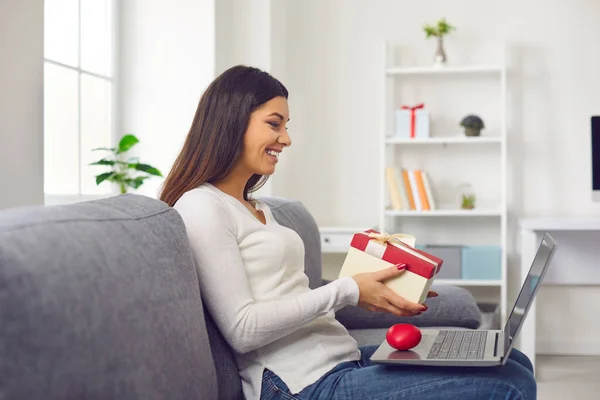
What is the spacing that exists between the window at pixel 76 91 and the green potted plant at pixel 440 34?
5.12 feet

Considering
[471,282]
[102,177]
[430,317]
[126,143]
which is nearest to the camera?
[430,317]

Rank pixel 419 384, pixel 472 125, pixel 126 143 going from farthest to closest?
pixel 472 125, pixel 126 143, pixel 419 384

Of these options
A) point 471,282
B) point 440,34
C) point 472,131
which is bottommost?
point 471,282

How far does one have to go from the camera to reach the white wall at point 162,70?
3725mm

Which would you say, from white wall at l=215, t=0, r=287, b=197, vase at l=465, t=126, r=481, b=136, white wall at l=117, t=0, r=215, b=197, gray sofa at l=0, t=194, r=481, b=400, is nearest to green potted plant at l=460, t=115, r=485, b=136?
vase at l=465, t=126, r=481, b=136

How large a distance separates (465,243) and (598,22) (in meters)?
1.33

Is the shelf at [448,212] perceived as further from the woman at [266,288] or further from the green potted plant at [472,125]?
the woman at [266,288]

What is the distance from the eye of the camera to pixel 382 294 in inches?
63.3

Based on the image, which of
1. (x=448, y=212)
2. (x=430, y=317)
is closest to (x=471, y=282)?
(x=448, y=212)

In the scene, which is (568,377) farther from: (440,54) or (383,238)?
(383,238)

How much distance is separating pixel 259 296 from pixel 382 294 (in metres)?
0.24

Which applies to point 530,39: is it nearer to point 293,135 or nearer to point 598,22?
point 598,22

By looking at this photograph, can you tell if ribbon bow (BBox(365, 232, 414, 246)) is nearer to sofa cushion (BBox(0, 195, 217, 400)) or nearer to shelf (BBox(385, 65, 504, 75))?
sofa cushion (BBox(0, 195, 217, 400))

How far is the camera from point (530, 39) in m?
4.26
